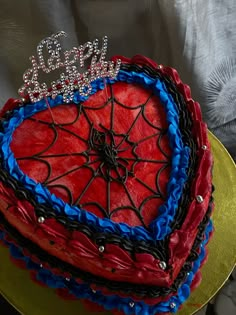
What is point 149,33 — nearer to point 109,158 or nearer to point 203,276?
point 109,158

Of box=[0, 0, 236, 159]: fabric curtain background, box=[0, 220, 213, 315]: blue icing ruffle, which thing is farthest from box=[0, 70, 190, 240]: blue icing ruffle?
box=[0, 0, 236, 159]: fabric curtain background

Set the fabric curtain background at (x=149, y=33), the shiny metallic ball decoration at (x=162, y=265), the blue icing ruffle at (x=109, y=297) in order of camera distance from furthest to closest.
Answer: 1. the fabric curtain background at (x=149, y=33)
2. the blue icing ruffle at (x=109, y=297)
3. the shiny metallic ball decoration at (x=162, y=265)

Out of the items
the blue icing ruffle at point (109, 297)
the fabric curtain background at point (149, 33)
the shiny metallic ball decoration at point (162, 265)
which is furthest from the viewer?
the fabric curtain background at point (149, 33)

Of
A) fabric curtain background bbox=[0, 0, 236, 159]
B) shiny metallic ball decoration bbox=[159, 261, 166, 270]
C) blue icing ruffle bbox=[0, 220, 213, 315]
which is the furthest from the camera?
fabric curtain background bbox=[0, 0, 236, 159]

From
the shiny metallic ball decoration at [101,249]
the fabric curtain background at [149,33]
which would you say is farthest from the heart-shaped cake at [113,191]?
the fabric curtain background at [149,33]

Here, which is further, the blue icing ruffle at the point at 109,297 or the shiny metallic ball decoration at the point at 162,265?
the blue icing ruffle at the point at 109,297

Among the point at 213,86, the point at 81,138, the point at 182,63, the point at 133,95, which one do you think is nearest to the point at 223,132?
the point at 213,86

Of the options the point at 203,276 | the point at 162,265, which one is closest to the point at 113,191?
the point at 162,265

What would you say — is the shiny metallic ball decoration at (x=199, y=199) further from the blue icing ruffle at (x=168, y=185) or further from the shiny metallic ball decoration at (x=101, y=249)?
the shiny metallic ball decoration at (x=101, y=249)

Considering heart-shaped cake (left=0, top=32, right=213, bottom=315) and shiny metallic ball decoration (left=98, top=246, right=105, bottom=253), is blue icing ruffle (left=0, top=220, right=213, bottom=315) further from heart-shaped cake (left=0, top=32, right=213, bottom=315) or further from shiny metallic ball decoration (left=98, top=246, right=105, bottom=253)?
shiny metallic ball decoration (left=98, top=246, right=105, bottom=253)
